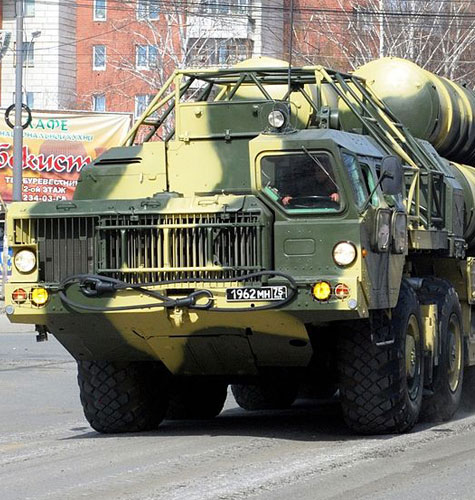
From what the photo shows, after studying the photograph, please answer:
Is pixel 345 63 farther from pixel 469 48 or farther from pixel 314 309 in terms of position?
pixel 314 309

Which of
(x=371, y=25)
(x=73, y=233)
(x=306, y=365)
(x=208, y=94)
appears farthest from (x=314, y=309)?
(x=371, y=25)

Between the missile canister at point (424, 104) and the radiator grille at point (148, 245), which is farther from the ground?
the missile canister at point (424, 104)

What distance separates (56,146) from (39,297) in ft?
79.7

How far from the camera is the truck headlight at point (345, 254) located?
33.4 ft

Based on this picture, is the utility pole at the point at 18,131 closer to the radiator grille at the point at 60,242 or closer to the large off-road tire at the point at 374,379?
the radiator grille at the point at 60,242

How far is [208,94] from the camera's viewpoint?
13.1 metres

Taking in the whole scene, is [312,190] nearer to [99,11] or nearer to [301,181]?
[301,181]

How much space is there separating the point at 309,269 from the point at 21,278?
2.28m

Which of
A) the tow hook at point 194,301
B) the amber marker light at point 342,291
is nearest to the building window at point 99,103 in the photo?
the tow hook at point 194,301

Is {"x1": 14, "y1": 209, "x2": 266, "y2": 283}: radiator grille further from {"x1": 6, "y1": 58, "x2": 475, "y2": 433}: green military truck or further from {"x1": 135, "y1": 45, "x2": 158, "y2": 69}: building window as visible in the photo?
{"x1": 135, "y1": 45, "x2": 158, "y2": 69}: building window

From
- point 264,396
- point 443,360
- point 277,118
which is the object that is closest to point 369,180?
point 277,118

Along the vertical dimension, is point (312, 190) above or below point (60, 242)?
above

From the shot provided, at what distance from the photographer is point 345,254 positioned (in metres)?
10.2

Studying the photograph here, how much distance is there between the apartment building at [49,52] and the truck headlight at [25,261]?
1899 inches
